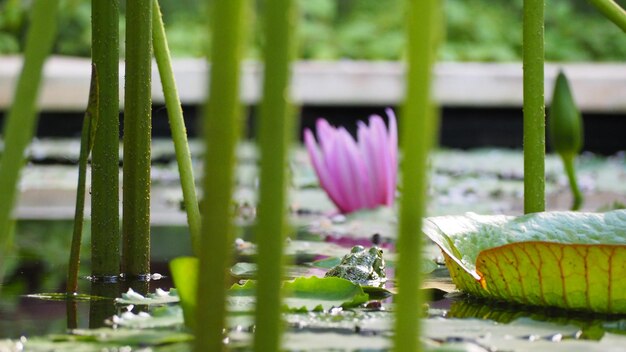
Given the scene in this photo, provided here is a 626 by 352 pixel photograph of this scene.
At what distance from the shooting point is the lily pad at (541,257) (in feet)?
2.01

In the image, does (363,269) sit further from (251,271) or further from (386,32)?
(386,32)

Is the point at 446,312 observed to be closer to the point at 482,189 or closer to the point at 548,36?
the point at 482,189

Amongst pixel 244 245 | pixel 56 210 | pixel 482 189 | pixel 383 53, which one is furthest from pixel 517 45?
pixel 244 245

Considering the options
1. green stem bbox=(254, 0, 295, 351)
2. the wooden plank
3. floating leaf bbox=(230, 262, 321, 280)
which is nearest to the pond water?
floating leaf bbox=(230, 262, 321, 280)

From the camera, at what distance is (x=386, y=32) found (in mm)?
6340

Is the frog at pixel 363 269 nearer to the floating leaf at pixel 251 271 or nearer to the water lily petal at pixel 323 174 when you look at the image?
the floating leaf at pixel 251 271

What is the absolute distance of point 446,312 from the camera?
2.07 ft

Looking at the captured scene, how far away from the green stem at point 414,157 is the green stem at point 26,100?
12 cm

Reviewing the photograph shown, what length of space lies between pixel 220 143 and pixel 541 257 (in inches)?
14.0

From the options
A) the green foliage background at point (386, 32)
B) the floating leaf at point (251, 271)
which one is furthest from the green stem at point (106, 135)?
the green foliage background at point (386, 32)

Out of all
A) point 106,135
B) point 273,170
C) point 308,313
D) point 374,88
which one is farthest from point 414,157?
point 374,88

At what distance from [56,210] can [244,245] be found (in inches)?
25.0

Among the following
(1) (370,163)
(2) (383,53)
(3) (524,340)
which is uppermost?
(2) (383,53)

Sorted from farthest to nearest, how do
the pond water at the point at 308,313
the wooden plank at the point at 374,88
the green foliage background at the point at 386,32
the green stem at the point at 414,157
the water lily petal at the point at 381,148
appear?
the green foliage background at the point at 386,32, the wooden plank at the point at 374,88, the water lily petal at the point at 381,148, the pond water at the point at 308,313, the green stem at the point at 414,157
